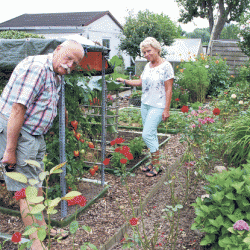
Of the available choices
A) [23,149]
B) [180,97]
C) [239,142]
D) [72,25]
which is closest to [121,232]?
[23,149]

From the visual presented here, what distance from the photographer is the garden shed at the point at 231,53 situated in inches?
507

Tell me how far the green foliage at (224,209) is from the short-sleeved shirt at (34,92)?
4.45 feet

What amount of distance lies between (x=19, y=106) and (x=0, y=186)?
1.75 meters

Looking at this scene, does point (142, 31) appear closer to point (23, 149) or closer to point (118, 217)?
point (118, 217)

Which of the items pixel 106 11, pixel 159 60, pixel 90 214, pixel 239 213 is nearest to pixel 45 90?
pixel 90 214

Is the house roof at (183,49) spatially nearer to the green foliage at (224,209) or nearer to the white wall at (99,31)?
the white wall at (99,31)

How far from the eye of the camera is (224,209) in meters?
2.04

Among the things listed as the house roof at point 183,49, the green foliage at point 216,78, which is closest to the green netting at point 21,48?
the green foliage at point 216,78

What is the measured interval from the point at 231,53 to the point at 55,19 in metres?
12.3

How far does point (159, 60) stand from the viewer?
144 inches

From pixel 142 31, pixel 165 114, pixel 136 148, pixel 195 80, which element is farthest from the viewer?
pixel 142 31

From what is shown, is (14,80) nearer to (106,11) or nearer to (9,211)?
(9,211)

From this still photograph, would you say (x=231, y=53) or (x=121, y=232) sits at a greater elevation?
(x=231, y=53)

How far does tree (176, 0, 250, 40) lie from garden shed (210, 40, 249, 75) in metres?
11.7
